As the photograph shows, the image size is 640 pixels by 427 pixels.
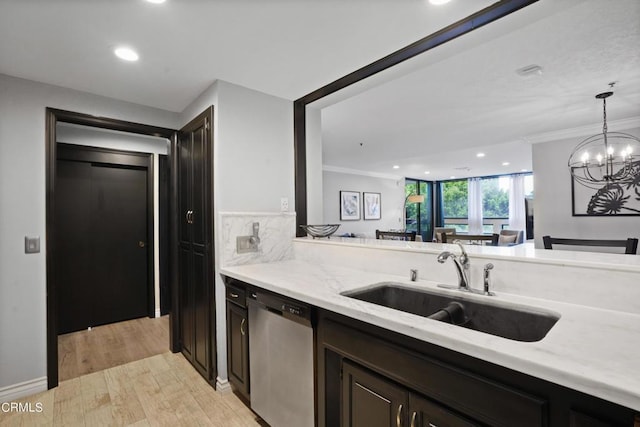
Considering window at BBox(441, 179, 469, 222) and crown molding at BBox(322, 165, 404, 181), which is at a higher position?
crown molding at BBox(322, 165, 404, 181)

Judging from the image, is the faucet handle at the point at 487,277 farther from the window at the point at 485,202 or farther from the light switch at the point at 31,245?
the window at the point at 485,202

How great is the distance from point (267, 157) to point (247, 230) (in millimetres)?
615

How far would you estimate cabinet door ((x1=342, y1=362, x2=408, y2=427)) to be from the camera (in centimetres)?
106

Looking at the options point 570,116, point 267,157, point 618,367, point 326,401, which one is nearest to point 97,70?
point 267,157

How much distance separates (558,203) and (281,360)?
477 cm

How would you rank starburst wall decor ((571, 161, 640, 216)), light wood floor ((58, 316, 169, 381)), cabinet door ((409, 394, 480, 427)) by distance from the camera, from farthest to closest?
starburst wall decor ((571, 161, 640, 216)) < light wood floor ((58, 316, 169, 381)) < cabinet door ((409, 394, 480, 427))

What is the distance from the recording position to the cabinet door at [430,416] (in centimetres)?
91

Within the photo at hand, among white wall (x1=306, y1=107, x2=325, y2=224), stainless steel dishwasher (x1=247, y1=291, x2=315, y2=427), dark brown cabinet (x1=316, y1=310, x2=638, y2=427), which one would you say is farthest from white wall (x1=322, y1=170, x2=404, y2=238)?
dark brown cabinet (x1=316, y1=310, x2=638, y2=427)

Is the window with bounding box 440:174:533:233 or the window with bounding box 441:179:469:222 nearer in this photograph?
the window with bounding box 440:174:533:233

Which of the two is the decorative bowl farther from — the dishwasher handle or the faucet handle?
the faucet handle

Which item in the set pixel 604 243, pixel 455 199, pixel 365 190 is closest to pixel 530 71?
pixel 604 243

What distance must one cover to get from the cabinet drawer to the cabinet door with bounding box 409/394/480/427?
122 centimetres

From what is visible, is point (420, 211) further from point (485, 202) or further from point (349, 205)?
point (349, 205)

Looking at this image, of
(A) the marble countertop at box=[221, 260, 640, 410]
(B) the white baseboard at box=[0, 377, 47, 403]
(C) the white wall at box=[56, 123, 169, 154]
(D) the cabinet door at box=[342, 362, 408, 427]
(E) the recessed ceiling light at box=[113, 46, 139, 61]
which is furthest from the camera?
(C) the white wall at box=[56, 123, 169, 154]
